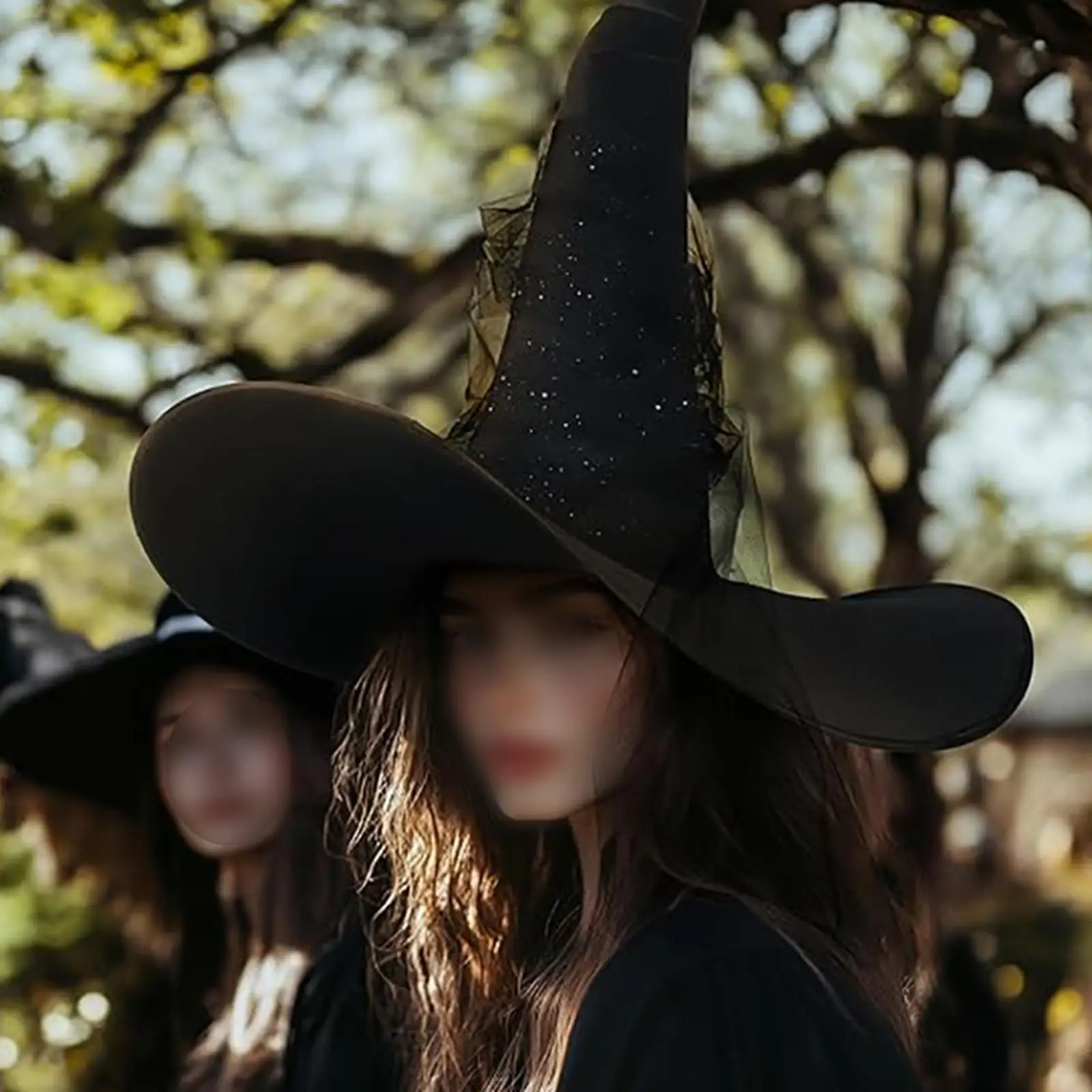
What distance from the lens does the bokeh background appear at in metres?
5.23

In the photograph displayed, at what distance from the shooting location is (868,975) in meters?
2.35

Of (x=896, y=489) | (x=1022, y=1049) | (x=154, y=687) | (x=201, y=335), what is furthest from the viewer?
(x=1022, y=1049)

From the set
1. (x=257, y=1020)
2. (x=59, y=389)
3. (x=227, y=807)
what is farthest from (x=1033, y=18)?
(x=59, y=389)

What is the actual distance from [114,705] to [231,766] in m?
0.60

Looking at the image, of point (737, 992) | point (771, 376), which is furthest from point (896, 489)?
point (737, 992)

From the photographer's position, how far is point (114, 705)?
4555mm

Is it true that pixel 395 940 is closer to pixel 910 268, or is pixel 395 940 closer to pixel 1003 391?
pixel 910 268

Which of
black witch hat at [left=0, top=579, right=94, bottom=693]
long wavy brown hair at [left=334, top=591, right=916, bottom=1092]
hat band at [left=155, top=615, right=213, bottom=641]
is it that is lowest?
black witch hat at [left=0, top=579, right=94, bottom=693]

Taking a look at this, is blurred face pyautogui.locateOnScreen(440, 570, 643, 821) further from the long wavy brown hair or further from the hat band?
the hat band

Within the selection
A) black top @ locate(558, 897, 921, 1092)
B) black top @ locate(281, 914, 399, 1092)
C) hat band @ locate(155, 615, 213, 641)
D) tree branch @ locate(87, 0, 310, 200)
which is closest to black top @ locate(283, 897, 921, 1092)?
black top @ locate(558, 897, 921, 1092)

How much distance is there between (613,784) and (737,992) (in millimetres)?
311

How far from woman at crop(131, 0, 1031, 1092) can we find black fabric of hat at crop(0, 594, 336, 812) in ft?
4.90

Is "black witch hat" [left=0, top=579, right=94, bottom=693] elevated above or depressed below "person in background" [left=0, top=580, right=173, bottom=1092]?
above

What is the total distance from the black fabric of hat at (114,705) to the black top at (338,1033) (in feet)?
1.80
